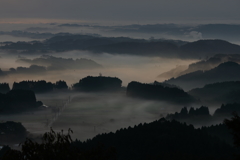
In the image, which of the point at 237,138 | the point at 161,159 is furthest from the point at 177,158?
the point at 237,138

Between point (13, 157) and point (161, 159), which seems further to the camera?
point (161, 159)

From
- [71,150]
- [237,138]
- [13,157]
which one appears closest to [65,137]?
[71,150]

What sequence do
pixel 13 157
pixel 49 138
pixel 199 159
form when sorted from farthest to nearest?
1. pixel 199 159
2. pixel 49 138
3. pixel 13 157

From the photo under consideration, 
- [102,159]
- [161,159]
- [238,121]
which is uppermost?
[238,121]

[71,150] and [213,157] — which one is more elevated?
[71,150]

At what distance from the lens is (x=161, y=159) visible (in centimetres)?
19788

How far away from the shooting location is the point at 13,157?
54781mm

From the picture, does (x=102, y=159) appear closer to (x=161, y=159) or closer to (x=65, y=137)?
(x=65, y=137)

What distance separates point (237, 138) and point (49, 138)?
2230 cm

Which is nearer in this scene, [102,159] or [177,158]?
[102,159]

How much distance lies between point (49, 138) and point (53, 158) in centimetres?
382

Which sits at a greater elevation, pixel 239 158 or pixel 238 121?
pixel 238 121

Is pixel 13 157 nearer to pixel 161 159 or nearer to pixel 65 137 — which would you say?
pixel 65 137

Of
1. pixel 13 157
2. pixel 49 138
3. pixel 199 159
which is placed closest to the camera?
pixel 13 157
